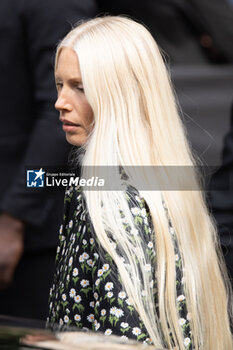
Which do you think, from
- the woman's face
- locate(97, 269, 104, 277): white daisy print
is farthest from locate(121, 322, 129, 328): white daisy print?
the woman's face

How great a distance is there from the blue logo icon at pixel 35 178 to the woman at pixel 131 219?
590 millimetres

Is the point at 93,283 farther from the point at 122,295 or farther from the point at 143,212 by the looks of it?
the point at 143,212

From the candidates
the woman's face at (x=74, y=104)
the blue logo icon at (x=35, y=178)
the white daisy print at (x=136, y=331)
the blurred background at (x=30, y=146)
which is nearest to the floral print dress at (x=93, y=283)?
the white daisy print at (x=136, y=331)

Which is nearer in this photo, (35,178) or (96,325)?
(96,325)

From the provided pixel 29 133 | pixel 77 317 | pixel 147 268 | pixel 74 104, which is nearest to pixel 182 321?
pixel 147 268

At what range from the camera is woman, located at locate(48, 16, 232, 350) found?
252 centimetres

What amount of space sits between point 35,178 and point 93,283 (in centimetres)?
97

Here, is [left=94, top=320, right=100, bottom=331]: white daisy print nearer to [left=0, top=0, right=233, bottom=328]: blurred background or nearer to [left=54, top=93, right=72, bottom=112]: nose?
[left=54, top=93, right=72, bottom=112]: nose

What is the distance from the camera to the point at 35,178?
11.4 ft

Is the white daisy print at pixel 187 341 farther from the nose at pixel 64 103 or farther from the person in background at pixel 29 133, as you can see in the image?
the person in background at pixel 29 133

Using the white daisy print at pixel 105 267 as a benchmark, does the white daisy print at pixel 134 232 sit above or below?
above

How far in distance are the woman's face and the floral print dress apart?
0.17 metres

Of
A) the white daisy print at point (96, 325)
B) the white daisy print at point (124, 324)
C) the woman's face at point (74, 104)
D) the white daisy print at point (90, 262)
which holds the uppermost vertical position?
the woman's face at point (74, 104)

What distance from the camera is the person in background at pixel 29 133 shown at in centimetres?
367
